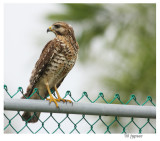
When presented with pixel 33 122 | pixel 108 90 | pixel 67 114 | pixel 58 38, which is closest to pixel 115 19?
pixel 108 90

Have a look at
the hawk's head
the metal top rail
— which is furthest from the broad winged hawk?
the metal top rail

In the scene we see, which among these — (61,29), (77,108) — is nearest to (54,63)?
(61,29)

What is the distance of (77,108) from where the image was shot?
3.22 metres

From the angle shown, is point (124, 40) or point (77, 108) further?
point (124, 40)

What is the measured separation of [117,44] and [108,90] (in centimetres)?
116

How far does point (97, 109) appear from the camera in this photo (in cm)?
323

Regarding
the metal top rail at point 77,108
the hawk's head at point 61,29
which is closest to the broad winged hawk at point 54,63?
the hawk's head at point 61,29

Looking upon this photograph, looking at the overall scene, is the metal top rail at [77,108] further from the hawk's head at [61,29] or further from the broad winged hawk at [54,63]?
the hawk's head at [61,29]

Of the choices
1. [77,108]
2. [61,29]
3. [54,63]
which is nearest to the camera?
[77,108]

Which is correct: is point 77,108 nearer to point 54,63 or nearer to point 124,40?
point 54,63

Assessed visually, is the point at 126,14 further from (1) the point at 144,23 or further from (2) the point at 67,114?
(2) the point at 67,114

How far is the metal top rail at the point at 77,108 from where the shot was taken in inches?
122

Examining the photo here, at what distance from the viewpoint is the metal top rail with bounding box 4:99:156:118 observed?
3102 millimetres

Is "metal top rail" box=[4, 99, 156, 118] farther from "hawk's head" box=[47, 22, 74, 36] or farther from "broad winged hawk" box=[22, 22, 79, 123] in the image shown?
"hawk's head" box=[47, 22, 74, 36]
